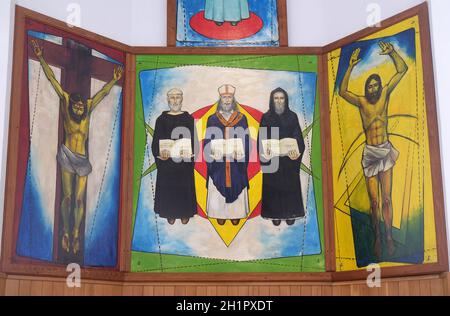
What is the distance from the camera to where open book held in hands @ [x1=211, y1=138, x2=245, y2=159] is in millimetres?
7465

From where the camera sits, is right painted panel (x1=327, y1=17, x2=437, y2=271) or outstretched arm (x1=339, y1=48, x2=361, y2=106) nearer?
right painted panel (x1=327, y1=17, x2=437, y2=271)

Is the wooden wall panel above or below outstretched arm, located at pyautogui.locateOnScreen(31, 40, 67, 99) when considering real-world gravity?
below

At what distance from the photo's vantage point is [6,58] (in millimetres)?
6262

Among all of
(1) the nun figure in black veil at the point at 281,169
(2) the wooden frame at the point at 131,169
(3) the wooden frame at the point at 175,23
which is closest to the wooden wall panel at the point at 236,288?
(2) the wooden frame at the point at 131,169

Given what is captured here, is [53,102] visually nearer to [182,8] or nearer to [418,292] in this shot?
[182,8]

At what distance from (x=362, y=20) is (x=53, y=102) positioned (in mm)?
3122

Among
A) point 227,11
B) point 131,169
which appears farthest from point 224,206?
point 227,11

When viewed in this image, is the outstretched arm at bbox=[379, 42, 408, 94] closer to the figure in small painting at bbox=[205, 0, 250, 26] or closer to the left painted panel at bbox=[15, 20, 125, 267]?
the figure in small painting at bbox=[205, 0, 250, 26]

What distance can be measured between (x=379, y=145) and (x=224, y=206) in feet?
5.28

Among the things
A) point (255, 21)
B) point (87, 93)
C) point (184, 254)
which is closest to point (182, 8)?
point (255, 21)

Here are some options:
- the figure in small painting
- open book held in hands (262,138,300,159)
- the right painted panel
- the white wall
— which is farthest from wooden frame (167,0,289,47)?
the white wall

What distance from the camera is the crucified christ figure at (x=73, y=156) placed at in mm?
6730

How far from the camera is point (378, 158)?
6934 millimetres

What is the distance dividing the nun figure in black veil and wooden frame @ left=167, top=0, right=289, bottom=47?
0.59 m
